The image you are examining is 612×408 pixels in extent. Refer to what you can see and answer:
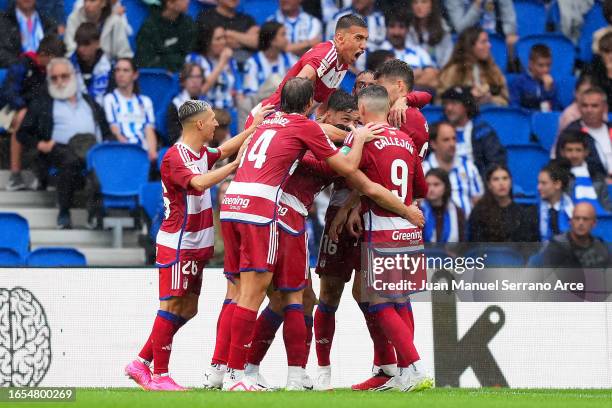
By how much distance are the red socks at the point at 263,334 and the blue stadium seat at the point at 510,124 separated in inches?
269

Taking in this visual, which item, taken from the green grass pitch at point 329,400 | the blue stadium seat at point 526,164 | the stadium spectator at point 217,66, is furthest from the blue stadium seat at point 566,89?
the green grass pitch at point 329,400

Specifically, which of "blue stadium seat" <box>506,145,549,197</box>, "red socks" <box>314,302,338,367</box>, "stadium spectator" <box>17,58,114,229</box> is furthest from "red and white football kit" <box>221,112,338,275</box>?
"blue stadium seat" <box>506,145,549,197</box>

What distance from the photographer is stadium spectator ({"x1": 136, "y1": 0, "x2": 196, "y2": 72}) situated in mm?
15789

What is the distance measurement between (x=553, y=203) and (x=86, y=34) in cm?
597

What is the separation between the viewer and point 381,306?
953cm

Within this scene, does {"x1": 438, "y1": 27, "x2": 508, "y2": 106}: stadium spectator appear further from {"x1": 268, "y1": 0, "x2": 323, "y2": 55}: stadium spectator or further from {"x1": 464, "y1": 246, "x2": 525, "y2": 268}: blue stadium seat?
{"x1": 464, "y1": 246, "x2": 525, "y2": 268}: blue stadium seat

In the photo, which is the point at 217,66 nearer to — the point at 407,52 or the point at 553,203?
the point at 407,52

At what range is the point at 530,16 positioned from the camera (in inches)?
695

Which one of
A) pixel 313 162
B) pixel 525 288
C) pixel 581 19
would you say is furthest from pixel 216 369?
pixel 581 19

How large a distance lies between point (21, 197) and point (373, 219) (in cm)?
644

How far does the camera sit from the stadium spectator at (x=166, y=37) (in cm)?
1579

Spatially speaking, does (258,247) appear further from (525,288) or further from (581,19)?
(581,19)

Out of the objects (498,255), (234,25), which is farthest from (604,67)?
(498,255)

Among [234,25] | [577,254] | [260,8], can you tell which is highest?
[260,8]
